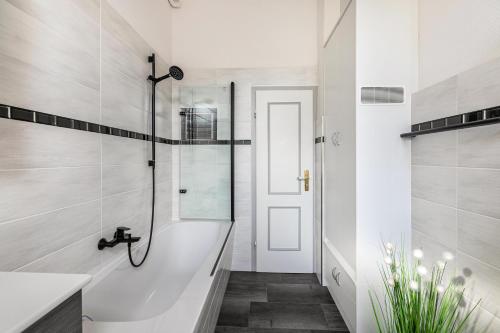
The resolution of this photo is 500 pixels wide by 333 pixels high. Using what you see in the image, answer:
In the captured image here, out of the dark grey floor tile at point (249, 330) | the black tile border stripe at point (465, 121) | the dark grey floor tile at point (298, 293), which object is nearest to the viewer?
the black tile border stripe at point (465, 121)

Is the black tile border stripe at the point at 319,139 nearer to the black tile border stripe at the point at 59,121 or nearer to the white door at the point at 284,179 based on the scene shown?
the white door at the point at 284,179

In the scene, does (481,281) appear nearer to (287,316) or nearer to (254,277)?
(287,316)

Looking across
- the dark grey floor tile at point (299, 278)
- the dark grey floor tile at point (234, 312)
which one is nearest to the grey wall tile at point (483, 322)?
the dark grey floor tile at point (234, 312)

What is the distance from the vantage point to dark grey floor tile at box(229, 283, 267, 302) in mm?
2186

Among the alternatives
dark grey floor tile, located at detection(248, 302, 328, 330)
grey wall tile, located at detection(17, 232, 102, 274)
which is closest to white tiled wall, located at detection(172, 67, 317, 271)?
dark grey floor tile, located at detection(248, 302, 328, 330)

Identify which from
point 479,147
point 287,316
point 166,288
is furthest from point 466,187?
point 166,288

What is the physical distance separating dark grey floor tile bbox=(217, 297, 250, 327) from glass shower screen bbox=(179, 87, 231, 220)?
803mm

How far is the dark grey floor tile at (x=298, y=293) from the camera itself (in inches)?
84.4

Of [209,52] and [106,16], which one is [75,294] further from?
[209,52]

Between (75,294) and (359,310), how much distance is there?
1.57 meters

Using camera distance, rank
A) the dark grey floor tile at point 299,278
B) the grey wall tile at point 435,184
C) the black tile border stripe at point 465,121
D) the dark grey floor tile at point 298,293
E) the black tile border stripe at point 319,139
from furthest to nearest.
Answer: the dark grey floor tile at point 299,278
the black tile border stripe at point 319,139
the dark grey floor tile at point 298,293
the grey wall tile at point 435,184
the black tile border stripe at point 465,121

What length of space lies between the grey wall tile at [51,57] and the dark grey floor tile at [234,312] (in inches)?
66.6

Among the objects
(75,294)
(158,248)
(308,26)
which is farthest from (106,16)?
(308,26)

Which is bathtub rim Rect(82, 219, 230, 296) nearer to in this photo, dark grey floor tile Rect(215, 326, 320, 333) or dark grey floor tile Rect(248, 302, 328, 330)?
dark grey floor tile Rect(215, 326, 320, 333)
